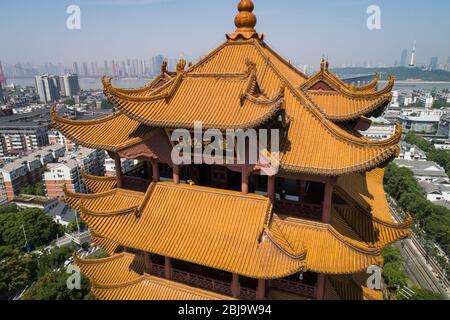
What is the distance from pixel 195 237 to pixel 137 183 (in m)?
4.63

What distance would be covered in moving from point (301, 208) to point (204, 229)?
3825 millimetres

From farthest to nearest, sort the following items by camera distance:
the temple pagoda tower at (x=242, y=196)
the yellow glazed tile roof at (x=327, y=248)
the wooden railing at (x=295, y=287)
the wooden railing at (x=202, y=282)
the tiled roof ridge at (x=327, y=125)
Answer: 1. the wooden railing at (x=202, y=282)
2. the wooden railing at (x=295, y=287)
3. the temple pagoda tower at (x=242, y=196)
4. the yellow glazed tile roof at (x=327, y=248)
5. the tiled roof ridge at (x=327, y=125)

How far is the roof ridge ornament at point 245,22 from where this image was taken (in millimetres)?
14375

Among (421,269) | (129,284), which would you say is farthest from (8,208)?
(421,269)

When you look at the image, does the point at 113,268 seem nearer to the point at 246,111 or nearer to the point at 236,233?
the point at 236,233

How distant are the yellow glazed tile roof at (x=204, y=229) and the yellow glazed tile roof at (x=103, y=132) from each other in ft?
7.52

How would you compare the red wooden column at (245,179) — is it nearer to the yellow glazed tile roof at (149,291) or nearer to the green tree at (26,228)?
the yellow glazed tile roof at (149,291)

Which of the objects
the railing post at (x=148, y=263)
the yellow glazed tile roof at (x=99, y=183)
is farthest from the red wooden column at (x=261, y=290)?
the yellow glazed tile roof at (x=99, y=183)

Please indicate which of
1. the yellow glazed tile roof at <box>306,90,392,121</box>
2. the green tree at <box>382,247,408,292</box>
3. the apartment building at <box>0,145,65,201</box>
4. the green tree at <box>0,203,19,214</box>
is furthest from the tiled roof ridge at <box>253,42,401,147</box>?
the apartment building at <box>0,145,65,201</box>

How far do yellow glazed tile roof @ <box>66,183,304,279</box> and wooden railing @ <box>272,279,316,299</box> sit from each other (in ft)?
8.37

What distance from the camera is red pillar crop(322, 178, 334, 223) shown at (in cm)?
1093

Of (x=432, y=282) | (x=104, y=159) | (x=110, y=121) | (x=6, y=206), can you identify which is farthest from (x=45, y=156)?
(x=432, y=282)

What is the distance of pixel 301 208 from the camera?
38.2ft

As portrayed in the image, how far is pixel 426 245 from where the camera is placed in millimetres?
53938
